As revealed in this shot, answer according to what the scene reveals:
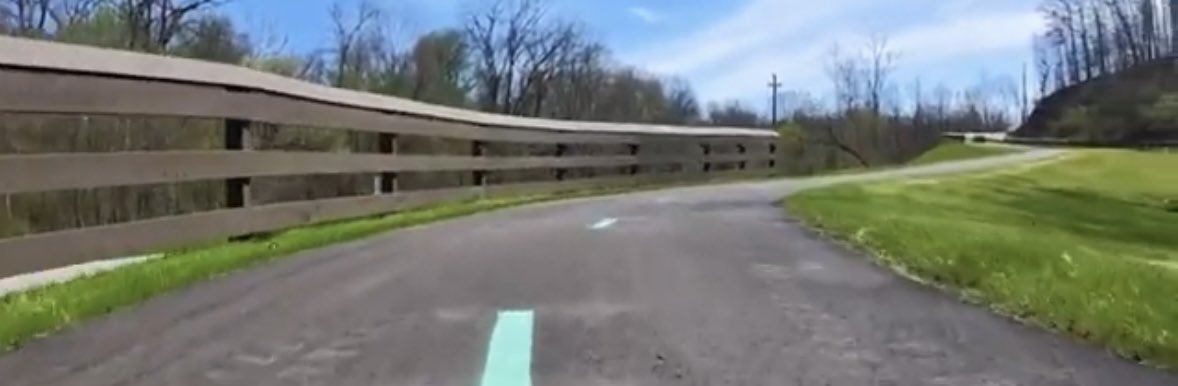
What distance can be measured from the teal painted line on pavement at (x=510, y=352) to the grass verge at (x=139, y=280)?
76.0 inches

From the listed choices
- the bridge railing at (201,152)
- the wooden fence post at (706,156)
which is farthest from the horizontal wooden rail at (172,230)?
the wooden fence post at (706,156)

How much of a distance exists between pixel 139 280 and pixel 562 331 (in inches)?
110

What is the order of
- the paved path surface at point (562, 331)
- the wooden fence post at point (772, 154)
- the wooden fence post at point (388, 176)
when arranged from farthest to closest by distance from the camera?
1. the wooden fence post at point (772, 154)
2. the wooden fence post at point (388, 176)
3. the paved path surface at point (562, 331)

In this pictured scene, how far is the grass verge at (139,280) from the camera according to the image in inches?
210

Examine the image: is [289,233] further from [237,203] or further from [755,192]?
[755,192]

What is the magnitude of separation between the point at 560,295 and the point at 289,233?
4.62 m

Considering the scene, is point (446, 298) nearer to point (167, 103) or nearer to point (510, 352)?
point (510, 352)

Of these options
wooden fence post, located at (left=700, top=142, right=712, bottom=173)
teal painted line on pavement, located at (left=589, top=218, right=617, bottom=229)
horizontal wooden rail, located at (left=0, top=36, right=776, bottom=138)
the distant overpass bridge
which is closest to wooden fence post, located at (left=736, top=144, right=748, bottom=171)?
wooden fence post, located at (left=700, top=142, right=712, bottom=173)

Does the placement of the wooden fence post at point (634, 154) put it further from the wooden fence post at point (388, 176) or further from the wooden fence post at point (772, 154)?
the wooden fence post at point (388, 176)

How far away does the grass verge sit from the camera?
5328mm

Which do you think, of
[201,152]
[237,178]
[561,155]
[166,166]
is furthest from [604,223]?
[561,155]

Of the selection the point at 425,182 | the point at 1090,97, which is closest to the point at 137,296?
the point at 425,182

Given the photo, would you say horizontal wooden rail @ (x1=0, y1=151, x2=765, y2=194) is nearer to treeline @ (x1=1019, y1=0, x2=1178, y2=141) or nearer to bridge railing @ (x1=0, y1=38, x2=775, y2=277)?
bridge railing @ (x1=0, y1=38, x2=775, y2=277)

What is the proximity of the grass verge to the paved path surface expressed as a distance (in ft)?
0.60
